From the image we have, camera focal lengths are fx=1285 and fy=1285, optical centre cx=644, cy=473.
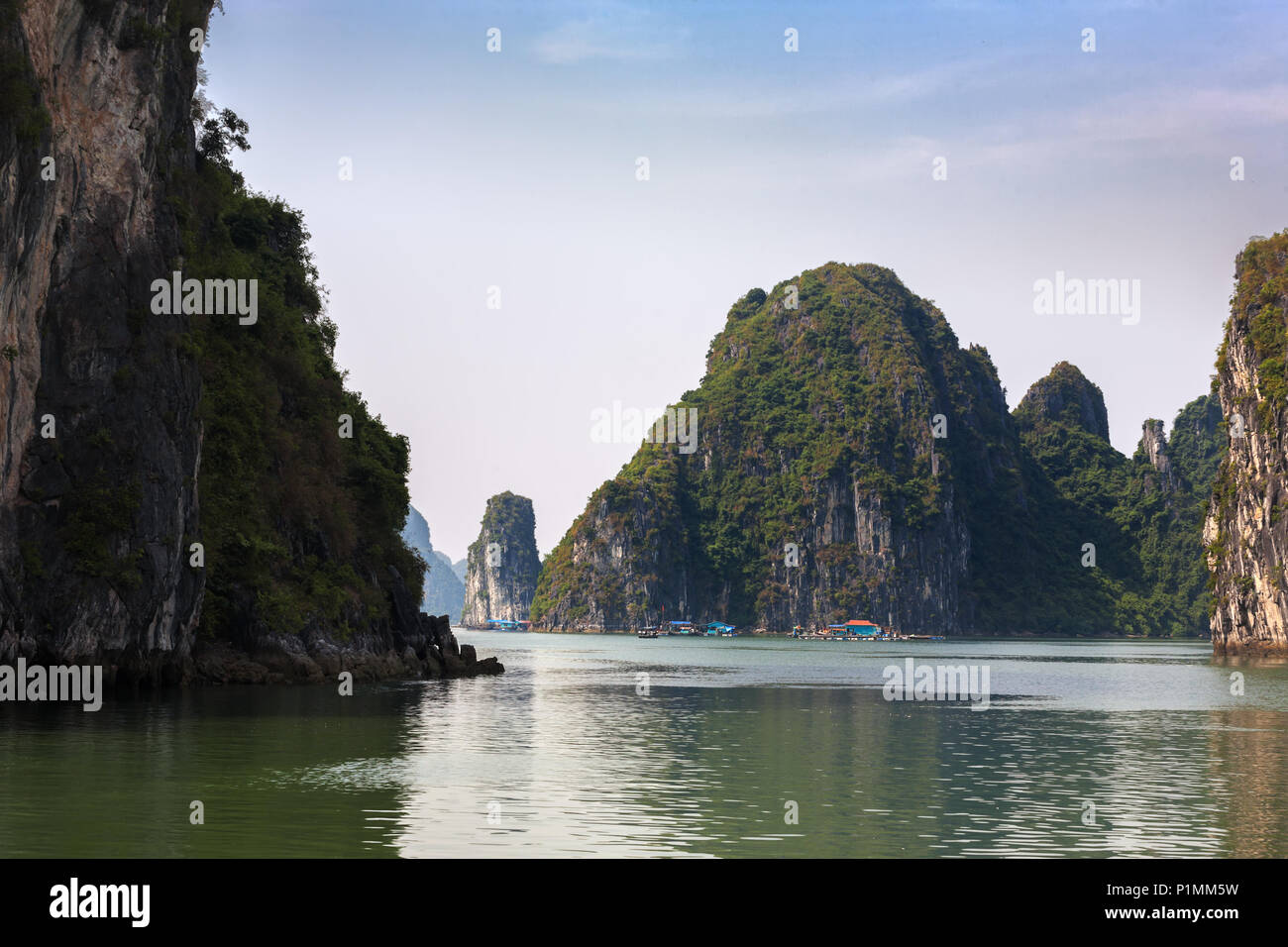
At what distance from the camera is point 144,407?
47.8 meters

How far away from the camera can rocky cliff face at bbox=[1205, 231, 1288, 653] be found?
110 metres

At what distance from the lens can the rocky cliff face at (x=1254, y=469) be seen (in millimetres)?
109875

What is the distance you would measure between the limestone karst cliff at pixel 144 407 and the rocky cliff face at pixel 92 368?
80 millimetres

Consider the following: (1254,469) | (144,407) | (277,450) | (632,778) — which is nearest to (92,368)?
(144,407)

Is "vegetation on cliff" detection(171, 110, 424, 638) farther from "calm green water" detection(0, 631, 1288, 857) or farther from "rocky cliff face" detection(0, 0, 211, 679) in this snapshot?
"calm green water" detection(0, 631, 1288, 857)

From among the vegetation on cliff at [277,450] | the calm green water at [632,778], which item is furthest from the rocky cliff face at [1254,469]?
the vegetation on cliff at [277,450]

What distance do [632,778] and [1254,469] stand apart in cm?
10204

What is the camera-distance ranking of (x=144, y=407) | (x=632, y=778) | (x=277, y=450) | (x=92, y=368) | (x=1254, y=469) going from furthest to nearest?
(x=1254, y=469) < (x=277, y=450) < (x=144, y=407) < (x=92, y=368) < (x=632, y=778)

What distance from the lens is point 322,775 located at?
27.5 meters

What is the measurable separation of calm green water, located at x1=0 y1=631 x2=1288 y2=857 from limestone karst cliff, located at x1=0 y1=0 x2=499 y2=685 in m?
4.30

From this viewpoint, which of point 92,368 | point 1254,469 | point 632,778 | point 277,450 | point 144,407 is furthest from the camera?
point 1254,469

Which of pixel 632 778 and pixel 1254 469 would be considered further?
pixel 1254 469

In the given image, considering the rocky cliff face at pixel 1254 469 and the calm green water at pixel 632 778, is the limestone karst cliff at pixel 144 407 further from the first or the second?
the rocky cliff face at pixel 1254 469

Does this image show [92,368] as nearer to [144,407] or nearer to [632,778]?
[144,407]
